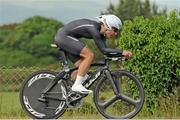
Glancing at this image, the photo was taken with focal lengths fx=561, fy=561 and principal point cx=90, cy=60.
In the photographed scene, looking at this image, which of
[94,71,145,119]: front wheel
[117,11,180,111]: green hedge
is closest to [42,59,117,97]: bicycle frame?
[94,71,145,119]: front wheel

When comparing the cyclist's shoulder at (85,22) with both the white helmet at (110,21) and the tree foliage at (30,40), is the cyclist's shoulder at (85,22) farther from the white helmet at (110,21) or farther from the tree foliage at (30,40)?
the tree foliage at (30,40)

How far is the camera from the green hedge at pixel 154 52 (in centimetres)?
1118

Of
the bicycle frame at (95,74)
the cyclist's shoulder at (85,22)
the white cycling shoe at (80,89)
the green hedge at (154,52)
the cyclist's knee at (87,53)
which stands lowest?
the green hedge at (154,52)

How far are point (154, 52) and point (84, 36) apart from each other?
131 inches

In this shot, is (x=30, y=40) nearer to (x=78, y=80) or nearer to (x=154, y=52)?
(x=154, y=52)

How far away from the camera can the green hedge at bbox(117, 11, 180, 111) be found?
1118cm

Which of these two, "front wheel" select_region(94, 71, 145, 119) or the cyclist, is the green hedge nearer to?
"front wheel" select_region(94, 71, 145, 119)

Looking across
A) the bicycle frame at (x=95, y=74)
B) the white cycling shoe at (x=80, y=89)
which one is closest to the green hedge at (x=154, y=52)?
the bicycle frame at (x=95, y=74)

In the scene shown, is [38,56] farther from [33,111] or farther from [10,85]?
[33,111]

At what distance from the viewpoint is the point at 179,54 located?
1109 cm

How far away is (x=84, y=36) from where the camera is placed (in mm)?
8195

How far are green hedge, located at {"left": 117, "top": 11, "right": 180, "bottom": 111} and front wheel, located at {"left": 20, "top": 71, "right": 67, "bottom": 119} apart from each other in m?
3.26

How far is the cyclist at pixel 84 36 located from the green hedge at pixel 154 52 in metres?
3.15

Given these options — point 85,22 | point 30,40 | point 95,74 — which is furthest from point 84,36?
point 30,40
